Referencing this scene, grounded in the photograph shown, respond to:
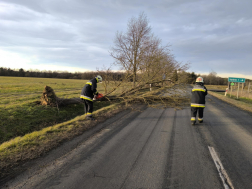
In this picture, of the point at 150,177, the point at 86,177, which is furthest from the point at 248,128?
the point at 86,177

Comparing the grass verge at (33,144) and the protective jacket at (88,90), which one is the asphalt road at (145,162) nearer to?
the grass verge at (33,144)

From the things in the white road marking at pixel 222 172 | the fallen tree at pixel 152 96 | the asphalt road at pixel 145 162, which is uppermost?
the fallen tree at pixel 152 96

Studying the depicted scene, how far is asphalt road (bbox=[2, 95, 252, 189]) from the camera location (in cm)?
274

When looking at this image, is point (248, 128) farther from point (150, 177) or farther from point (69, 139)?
point (69, 139)

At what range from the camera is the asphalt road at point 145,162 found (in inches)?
108

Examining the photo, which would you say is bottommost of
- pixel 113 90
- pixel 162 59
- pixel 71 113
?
pixel 71 113

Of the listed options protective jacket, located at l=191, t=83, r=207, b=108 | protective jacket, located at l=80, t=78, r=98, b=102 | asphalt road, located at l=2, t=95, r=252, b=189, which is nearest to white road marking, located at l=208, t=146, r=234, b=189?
asphalt road, located at l=2, t=95, r=252, b=189

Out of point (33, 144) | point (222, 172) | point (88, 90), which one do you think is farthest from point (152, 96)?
point (33, 144)

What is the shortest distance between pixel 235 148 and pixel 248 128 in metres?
2.70

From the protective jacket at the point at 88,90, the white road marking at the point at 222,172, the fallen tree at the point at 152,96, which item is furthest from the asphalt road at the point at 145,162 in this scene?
the fallen tree at the point at 152,96

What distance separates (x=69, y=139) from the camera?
4.65 metres

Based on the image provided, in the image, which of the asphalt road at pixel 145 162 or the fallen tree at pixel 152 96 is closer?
the asphalt road at pixel 145 162

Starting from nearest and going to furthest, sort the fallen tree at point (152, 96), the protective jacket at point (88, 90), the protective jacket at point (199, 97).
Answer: the protective jacket at point (199, 97) < the protective jacket at point (88, 90) < the fallen tree at point (152, 96)

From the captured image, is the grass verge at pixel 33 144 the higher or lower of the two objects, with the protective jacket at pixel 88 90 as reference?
lower
